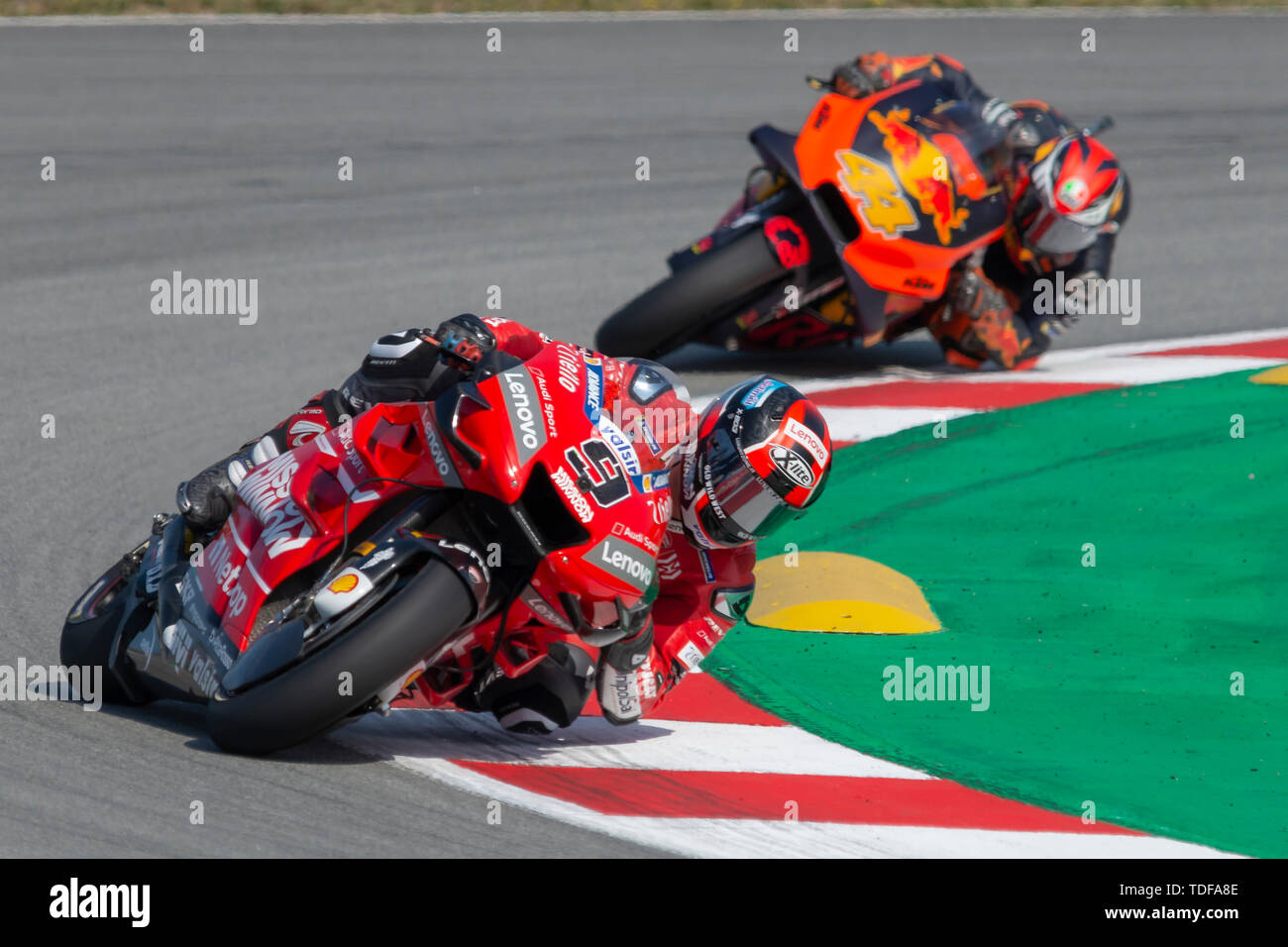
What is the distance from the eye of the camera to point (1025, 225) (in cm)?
1010

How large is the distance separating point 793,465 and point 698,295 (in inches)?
178

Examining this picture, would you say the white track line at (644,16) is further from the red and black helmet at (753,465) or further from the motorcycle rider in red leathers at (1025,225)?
the red and black helmet at (753,465)

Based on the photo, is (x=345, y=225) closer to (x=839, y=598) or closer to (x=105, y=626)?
(x=839, y=598)

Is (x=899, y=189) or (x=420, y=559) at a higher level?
(x=899, y=189)

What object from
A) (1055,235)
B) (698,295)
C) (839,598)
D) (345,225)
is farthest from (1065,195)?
(345,225)

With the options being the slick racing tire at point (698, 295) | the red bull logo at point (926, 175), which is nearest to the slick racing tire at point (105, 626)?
the slick racing tire at point (698, 295)

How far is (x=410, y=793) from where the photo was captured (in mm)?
5262

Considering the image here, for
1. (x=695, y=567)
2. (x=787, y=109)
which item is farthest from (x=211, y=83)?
(x=695, y=567)

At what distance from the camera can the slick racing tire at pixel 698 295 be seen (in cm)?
970

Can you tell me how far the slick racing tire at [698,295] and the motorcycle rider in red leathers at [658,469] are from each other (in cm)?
391

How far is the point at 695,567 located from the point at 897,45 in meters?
12.4

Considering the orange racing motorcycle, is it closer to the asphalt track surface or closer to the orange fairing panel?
the orange fairing panel

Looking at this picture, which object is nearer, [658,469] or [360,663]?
[360,663]

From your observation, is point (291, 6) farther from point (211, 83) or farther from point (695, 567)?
point (695, 567)
